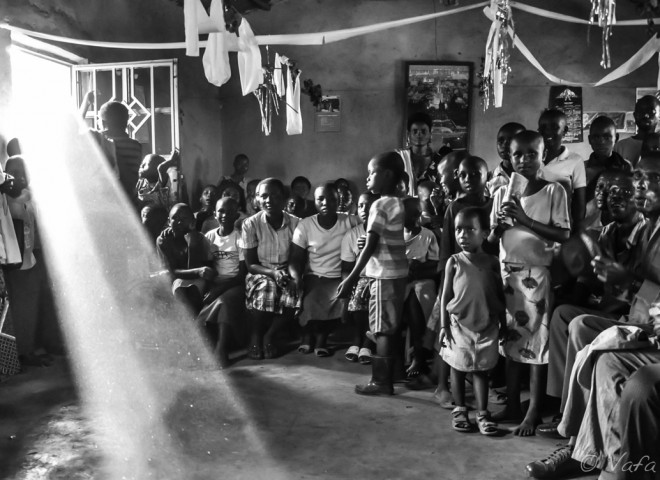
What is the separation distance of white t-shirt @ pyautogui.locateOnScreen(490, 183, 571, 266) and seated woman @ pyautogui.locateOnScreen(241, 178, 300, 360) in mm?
1935

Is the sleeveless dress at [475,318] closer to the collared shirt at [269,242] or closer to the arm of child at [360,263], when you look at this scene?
the arm of child at [360,263]

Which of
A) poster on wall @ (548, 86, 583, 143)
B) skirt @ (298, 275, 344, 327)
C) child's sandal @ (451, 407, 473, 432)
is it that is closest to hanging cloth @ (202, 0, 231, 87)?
skirt @ (298, 275, 344, 327)

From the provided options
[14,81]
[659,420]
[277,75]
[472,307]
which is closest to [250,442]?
[472,307]

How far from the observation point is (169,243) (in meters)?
4.74

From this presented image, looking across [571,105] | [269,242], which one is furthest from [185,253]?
[571,105]

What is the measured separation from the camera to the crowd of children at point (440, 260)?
3150 mm

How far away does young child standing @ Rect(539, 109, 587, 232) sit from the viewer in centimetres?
345

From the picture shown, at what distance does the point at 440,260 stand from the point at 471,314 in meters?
0.59

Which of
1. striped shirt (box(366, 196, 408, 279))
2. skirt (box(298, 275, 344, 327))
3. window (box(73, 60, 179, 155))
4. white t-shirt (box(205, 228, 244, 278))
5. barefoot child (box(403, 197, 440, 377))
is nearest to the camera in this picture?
striped shirt (box(366, 196, 408, 279))

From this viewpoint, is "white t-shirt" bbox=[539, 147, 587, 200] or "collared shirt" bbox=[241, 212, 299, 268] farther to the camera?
"collared shirt" bbox=[241, 212, 299, 268]

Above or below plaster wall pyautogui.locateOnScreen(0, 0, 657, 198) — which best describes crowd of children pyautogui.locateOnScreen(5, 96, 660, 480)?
below

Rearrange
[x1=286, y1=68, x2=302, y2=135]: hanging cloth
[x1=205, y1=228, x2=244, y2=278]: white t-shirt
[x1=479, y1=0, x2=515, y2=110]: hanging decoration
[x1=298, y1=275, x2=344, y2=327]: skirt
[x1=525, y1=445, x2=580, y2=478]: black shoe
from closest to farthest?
[x1=525, y1=445, x2=580, y2=478]: black shoe → [x1=298, y1=275, x2=344, y2=327]: skirt → [x1=205, y1=228, x2=244, y2=278]: white t-shirt → [x1=479, y1=0, x2=515, y2=110]: hanging decoration → [x1=286, y1=68, x2=302, y2=135]: hanging cloth

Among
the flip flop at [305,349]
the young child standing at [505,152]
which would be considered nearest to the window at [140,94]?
the flip flop at [305,349]

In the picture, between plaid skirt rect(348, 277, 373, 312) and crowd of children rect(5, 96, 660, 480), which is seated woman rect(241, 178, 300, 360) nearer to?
crowd of children rect(5, 96, 660, 480)
